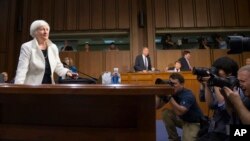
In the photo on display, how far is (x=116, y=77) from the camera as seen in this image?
2330mm

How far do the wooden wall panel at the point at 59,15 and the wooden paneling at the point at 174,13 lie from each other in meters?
3.08

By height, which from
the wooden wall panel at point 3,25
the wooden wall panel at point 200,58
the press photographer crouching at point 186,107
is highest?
the wooden wall panel at point 3,25

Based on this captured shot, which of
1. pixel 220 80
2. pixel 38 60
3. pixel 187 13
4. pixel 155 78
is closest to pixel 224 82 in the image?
pixel 220 80

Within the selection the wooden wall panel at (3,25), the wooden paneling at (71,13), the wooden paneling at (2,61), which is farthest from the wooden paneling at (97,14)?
the wooden paneling at (2,61)

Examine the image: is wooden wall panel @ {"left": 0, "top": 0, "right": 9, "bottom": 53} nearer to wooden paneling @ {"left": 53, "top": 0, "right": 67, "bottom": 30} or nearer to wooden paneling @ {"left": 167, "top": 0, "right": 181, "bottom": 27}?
wooden paneling @ {"left": 53, "top": 0, "right": 67, "bottom": 30}

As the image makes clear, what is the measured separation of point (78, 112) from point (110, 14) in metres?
7.13

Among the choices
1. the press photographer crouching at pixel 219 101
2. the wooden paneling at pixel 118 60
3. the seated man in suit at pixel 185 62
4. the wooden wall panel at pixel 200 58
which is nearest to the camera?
the press photographer crouching at pixel 219 101

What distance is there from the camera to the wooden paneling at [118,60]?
298 inches

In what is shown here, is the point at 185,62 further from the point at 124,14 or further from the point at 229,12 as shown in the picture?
the point at 124,14

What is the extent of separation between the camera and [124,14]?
309 inches

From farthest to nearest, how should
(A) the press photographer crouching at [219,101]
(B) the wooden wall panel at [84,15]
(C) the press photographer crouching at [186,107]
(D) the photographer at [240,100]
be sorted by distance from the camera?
(B) the wooden wall panel at [84,15]
(C) the press photographer crouching at [186,107]
(A) the press photographer crouching at [219,101]
(D) the photographer at [240,100]

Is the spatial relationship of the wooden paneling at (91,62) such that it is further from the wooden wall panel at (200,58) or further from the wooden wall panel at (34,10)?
the wooden wall panel at (200,58)

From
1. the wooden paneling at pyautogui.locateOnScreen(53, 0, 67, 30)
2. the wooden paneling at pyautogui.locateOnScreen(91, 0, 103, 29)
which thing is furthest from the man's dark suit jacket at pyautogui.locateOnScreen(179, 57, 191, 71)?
the wooden paneling at pyautogui.locateOnScreen(53, 0, 67, 30)

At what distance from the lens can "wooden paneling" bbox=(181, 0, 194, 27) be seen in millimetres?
7730
